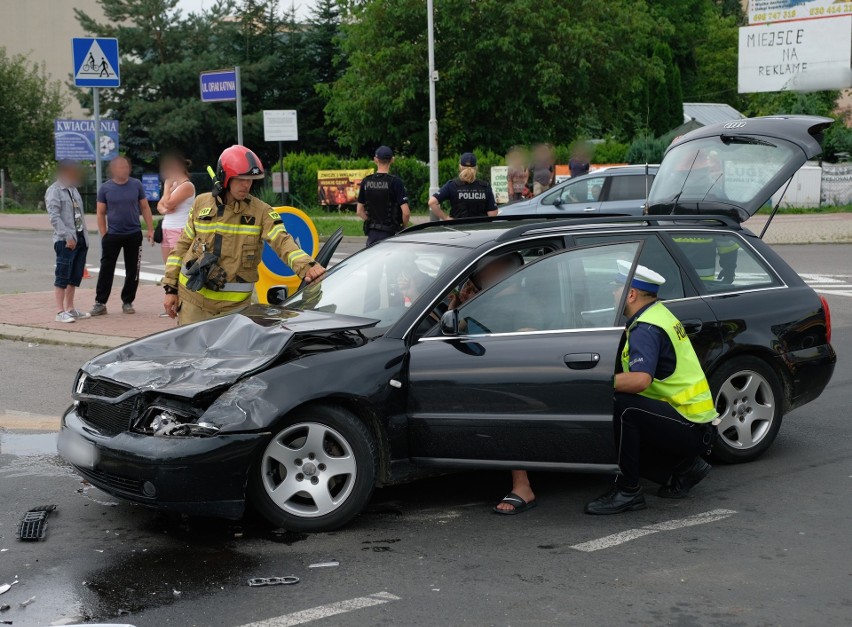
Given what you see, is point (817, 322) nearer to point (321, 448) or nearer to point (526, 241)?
point (526, 241)

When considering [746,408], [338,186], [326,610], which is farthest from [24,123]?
[326,610]

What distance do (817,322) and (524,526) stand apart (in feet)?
8.72

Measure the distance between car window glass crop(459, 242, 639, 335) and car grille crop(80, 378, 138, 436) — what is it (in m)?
1.69

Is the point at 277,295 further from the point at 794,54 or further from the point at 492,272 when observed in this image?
the point at 794,54

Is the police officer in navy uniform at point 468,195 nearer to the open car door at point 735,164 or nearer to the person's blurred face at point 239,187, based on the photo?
the open car door at point 735,164

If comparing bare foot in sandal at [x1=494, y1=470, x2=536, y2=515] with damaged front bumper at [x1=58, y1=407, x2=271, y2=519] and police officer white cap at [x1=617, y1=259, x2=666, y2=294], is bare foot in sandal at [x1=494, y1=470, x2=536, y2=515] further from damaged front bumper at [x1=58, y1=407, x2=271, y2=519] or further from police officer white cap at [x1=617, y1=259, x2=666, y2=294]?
damaged front bumper at [x1=58, y1=407, x2=271, y2=519]

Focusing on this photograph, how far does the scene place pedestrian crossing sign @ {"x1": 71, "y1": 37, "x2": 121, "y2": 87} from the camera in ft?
39.6

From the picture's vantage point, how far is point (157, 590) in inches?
182

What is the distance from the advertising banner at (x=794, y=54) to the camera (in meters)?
40.0

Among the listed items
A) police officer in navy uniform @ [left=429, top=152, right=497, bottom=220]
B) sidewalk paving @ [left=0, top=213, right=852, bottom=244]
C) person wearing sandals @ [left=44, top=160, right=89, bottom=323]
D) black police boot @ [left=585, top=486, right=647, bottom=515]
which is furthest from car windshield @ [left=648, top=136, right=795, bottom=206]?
sidewalk paving @ [left=0, top=213, right=852, bottom=244]

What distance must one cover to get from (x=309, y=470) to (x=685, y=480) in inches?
82.2

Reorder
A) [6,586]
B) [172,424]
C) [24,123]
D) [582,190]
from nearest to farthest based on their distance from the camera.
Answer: [6,586]
[172,424]
[582,190]
[24,123]

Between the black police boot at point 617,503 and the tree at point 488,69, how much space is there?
104ft

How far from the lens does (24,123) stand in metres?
50.2
